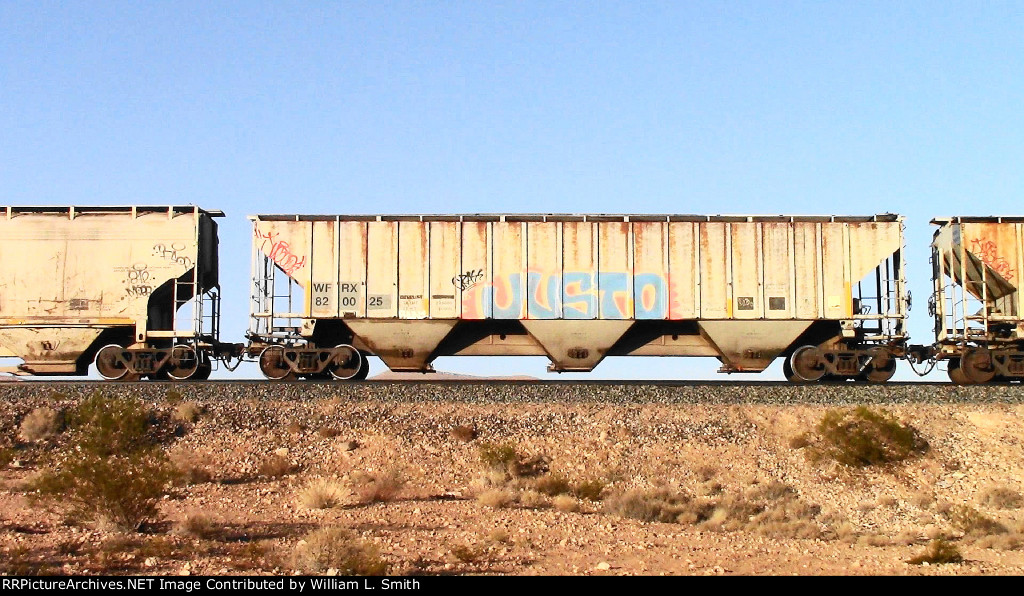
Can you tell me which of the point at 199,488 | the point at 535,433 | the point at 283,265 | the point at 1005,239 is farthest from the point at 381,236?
the point at 1005,239

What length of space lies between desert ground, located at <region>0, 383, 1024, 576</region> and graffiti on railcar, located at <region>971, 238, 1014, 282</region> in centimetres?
391

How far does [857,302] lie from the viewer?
20.0 metres

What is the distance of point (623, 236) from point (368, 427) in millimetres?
7762

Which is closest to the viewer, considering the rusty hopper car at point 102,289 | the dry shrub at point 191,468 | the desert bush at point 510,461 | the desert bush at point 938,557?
the desert bush at point 938,557

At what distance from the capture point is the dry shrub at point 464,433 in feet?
49.2

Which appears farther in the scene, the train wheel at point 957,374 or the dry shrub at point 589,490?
the train wheel at point 957,374

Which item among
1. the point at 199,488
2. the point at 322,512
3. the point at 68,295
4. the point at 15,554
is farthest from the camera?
the point at 68,295

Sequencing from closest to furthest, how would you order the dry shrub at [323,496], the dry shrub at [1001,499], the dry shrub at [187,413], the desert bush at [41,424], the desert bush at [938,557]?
the desert bush at [938,557] → the dry shrub at [323,496] → the dry shrub at [1001,499] → the desert bush at [41,424] → the dry shrub at [187,413]

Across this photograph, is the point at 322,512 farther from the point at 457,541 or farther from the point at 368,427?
the point at 368,427

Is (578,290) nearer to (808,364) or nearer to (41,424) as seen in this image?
(808,364)

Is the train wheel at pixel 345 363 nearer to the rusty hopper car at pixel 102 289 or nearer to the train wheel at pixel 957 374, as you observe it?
the rusty hopper car at pixel 102 289

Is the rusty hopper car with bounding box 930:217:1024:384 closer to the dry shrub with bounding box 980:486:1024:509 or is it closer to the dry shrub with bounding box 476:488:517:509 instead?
the dry shrub with bounding box 980:486:1024:509

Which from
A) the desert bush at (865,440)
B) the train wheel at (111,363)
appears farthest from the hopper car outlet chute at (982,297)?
the train wheel at (111,363)

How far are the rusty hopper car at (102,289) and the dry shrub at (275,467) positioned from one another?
22.2 feet
